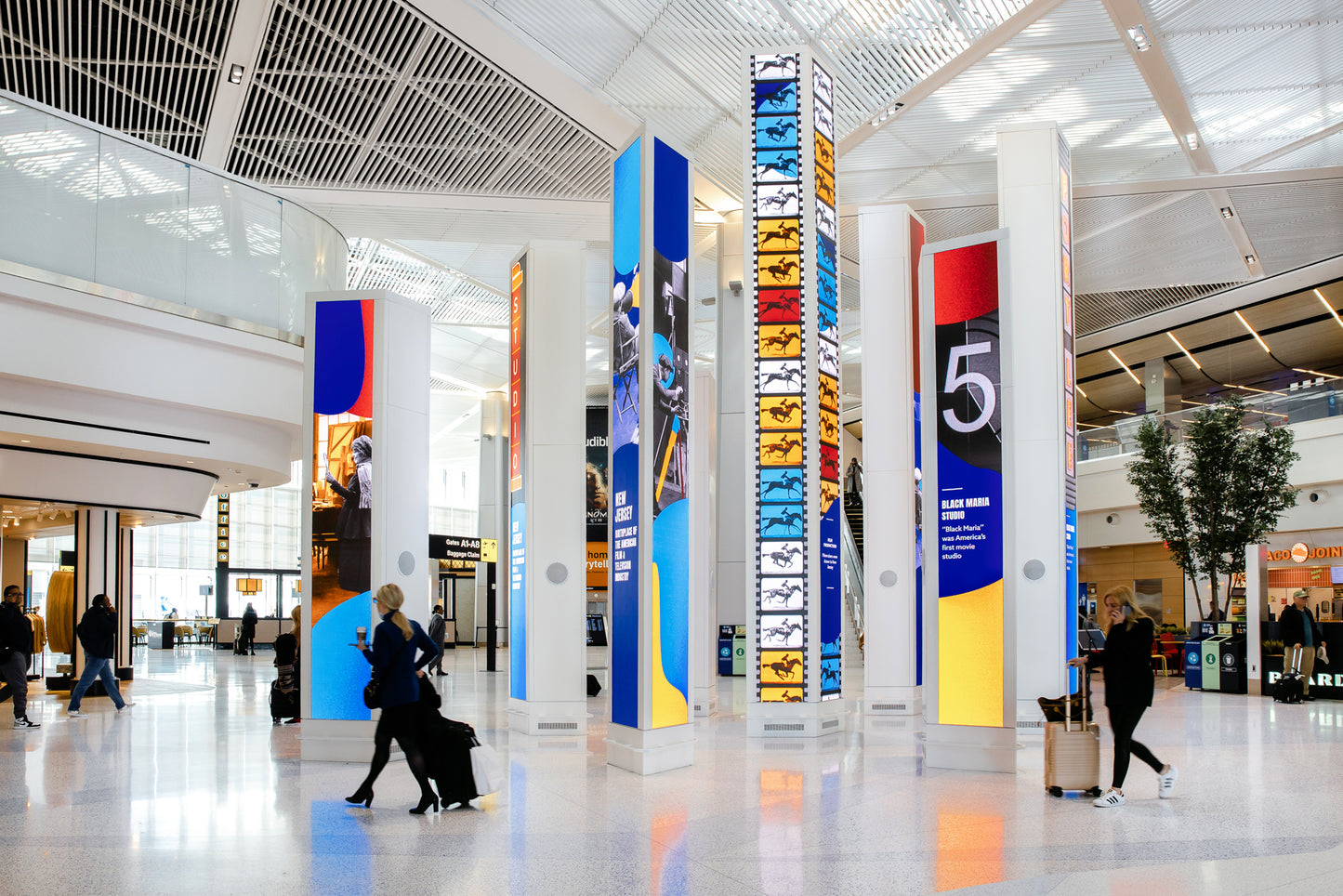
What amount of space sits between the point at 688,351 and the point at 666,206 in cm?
116

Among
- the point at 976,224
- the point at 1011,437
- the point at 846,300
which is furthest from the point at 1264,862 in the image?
the point at 846,300

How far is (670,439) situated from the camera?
820 cm

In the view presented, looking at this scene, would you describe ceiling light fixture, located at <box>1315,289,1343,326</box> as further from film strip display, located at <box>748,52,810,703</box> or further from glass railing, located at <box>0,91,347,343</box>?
glass railing, located at <box>0,91,347,343</box>

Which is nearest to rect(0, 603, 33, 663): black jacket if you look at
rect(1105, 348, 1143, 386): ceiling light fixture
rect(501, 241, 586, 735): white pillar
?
rect(501, 241, 586, 735): white pillar

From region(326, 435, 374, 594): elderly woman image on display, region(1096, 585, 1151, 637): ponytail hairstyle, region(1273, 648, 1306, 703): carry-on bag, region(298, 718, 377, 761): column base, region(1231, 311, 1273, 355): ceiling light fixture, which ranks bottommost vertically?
region(1273, 648, 1306, 703): carry-on bag

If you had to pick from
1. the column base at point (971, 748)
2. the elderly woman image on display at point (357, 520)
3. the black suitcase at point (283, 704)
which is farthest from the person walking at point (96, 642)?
the column base at point (971, 748)

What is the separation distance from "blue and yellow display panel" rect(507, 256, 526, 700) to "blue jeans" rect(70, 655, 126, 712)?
5.09 m

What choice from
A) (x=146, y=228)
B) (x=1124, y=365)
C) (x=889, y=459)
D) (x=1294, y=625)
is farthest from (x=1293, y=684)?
(x=1124, y=365)

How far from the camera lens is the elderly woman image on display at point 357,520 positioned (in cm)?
836

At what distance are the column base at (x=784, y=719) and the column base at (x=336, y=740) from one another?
3.37 meters

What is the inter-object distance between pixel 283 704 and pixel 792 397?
6024 millimetres

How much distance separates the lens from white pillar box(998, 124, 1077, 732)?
10391 mm

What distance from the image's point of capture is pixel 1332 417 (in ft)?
67.7

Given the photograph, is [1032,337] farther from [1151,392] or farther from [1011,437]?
[1151,392]
